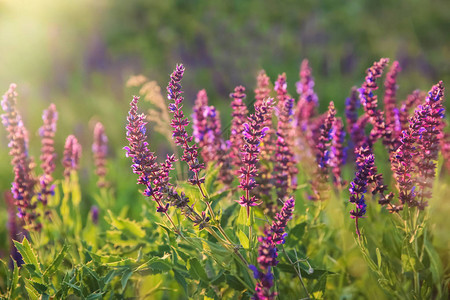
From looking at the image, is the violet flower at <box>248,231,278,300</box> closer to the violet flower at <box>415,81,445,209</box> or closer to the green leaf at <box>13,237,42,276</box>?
the violet flower at <box>415,81,445,209</box>

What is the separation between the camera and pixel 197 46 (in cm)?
1002

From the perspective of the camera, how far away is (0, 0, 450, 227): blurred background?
734 cm

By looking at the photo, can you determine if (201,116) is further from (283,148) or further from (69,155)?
(69,155)

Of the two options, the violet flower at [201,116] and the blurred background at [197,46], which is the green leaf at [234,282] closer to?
the violet flower at [201,116]

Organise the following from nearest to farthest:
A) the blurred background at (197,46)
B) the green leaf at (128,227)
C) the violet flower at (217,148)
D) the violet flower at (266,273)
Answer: the violet flower at (266,273)
the green leaf at (128,227)
the violet flower at (217,148)
the blurred background at (197,46)

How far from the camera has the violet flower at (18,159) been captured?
2.26m

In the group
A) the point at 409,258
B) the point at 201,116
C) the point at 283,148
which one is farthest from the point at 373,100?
the point at 201,116

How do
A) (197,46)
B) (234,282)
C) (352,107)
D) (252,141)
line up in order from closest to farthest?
(252,141) < (234,282) < (352,107) < (197,46)

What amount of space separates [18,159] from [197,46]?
8.02 m

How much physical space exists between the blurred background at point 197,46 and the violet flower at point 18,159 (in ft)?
9.85

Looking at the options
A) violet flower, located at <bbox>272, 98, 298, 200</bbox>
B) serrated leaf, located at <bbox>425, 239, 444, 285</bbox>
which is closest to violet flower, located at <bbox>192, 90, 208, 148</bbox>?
violet flower, located at <bbox>272, 98, 298, 200</bbox>

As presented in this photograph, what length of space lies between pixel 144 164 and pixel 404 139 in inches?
38.3

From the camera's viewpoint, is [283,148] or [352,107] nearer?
[283,148]

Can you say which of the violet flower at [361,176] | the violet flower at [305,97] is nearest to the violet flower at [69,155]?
the violet flower at [305,97]
